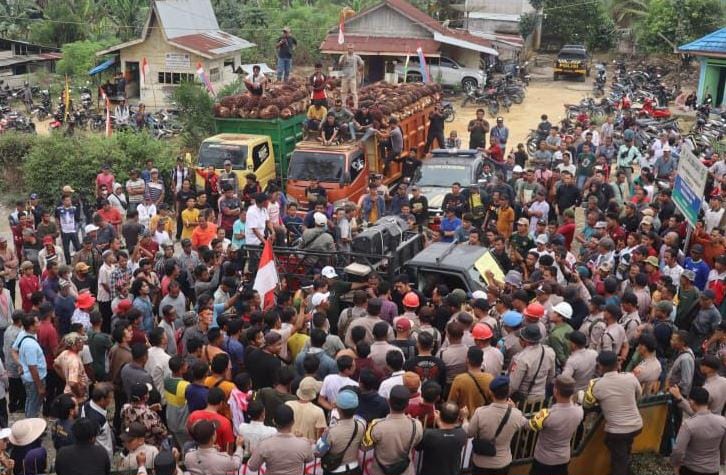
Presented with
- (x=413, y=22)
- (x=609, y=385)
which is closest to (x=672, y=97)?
(x=413, y=22)

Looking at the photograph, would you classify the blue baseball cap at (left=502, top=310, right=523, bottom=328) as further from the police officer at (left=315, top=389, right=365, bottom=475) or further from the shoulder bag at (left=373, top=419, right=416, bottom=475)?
the police officer at (left=315, top=389, right=365, bottom=475)

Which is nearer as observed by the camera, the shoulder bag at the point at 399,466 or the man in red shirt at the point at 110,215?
the shoulder bag at the point at 399,466

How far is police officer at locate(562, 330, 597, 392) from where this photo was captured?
7.27 m

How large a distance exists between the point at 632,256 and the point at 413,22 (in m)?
25.6

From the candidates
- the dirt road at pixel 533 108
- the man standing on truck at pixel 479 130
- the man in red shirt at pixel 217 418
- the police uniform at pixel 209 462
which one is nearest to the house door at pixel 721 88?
the dirt road at pixel 533 108

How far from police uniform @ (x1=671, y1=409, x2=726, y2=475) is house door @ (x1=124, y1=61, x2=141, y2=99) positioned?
94.4 ft

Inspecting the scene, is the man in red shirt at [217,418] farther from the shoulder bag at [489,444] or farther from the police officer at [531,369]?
the police officer at [531,369]

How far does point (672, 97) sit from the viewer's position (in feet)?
102

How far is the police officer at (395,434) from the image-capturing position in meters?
6.04

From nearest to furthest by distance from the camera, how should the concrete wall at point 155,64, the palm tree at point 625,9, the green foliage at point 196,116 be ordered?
the green foliage at point 196,116 < the concrete wall at point 155,64 < the palm tree at point 625,9

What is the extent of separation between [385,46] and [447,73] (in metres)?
3.01

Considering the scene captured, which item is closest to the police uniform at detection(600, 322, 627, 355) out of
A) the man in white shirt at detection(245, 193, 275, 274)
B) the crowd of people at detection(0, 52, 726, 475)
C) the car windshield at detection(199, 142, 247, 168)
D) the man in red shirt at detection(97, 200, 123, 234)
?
the crowd of people at detection(0, 52, 726, 475)

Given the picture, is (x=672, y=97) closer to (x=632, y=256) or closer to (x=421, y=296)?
(x=632, y=256)

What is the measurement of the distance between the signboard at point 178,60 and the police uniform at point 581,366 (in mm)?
27110
